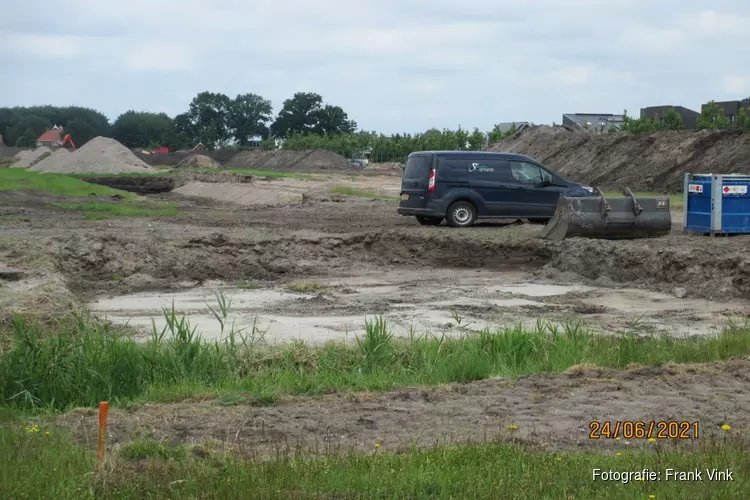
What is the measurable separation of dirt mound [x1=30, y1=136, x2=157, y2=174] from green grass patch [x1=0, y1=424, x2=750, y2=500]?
203ft

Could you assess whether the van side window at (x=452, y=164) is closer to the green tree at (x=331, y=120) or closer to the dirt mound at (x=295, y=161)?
the dirt mound at (x=295, y=161)

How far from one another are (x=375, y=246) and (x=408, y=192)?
3556 mm

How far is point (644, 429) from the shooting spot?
6797mm

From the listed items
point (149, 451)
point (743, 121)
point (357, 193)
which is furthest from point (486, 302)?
point (743, 121)

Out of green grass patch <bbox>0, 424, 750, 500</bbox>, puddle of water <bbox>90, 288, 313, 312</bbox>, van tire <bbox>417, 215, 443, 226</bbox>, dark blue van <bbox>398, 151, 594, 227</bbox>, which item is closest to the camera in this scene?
green grass patch <bbox>0, 424, 750, 500</bbox>

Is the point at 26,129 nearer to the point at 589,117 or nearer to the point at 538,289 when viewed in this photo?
the point at 589,117

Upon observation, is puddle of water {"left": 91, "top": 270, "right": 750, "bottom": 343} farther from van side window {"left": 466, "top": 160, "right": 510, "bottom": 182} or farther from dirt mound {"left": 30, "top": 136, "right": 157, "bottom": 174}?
dirt mound {"left": 30, "top": 136, "right": 157, "bottom": 174}

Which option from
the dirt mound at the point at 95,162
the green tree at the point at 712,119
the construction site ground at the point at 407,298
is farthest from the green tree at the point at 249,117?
the construction site ground at the point at 407,298

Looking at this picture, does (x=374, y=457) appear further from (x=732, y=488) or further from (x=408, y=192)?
(x=408, y=192)

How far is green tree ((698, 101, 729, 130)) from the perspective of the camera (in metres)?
49.7

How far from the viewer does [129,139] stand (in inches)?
5374

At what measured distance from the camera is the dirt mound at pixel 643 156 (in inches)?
1693

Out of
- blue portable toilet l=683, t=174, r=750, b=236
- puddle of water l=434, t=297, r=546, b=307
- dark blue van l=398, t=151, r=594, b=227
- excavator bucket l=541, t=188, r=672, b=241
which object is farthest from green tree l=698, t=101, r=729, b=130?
puddle of water l=434, t=297, r=546, b=307

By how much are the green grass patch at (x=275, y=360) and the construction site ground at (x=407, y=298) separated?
0.55 metres
